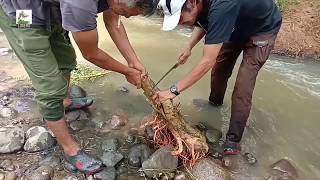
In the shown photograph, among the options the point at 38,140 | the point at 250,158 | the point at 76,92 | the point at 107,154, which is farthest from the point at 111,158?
the point at 250,158

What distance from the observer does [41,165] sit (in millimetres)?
3727

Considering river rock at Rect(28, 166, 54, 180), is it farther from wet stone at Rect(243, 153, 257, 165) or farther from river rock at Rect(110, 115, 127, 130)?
wet stone at Rect(243, 153, 257, 165)

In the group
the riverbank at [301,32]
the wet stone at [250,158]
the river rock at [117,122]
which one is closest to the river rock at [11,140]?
the river rock at [117,122]

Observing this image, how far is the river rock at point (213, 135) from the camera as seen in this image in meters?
4.24

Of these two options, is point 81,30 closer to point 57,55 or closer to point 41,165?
point 57,55

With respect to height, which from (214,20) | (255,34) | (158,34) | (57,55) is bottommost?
(158,34)

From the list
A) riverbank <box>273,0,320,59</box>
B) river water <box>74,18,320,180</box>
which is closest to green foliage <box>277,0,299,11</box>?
riverbank <box>273,0,320,59</box>

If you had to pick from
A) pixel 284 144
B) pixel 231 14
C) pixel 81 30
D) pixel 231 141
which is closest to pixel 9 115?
pixel 81 30

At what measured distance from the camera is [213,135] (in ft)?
14.1

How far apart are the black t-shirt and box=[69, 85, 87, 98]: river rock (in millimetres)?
1829

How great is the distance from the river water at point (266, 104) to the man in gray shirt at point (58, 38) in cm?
96

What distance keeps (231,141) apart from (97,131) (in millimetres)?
1393

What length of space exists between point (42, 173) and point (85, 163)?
381 millimetres

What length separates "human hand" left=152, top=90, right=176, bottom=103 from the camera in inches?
138
